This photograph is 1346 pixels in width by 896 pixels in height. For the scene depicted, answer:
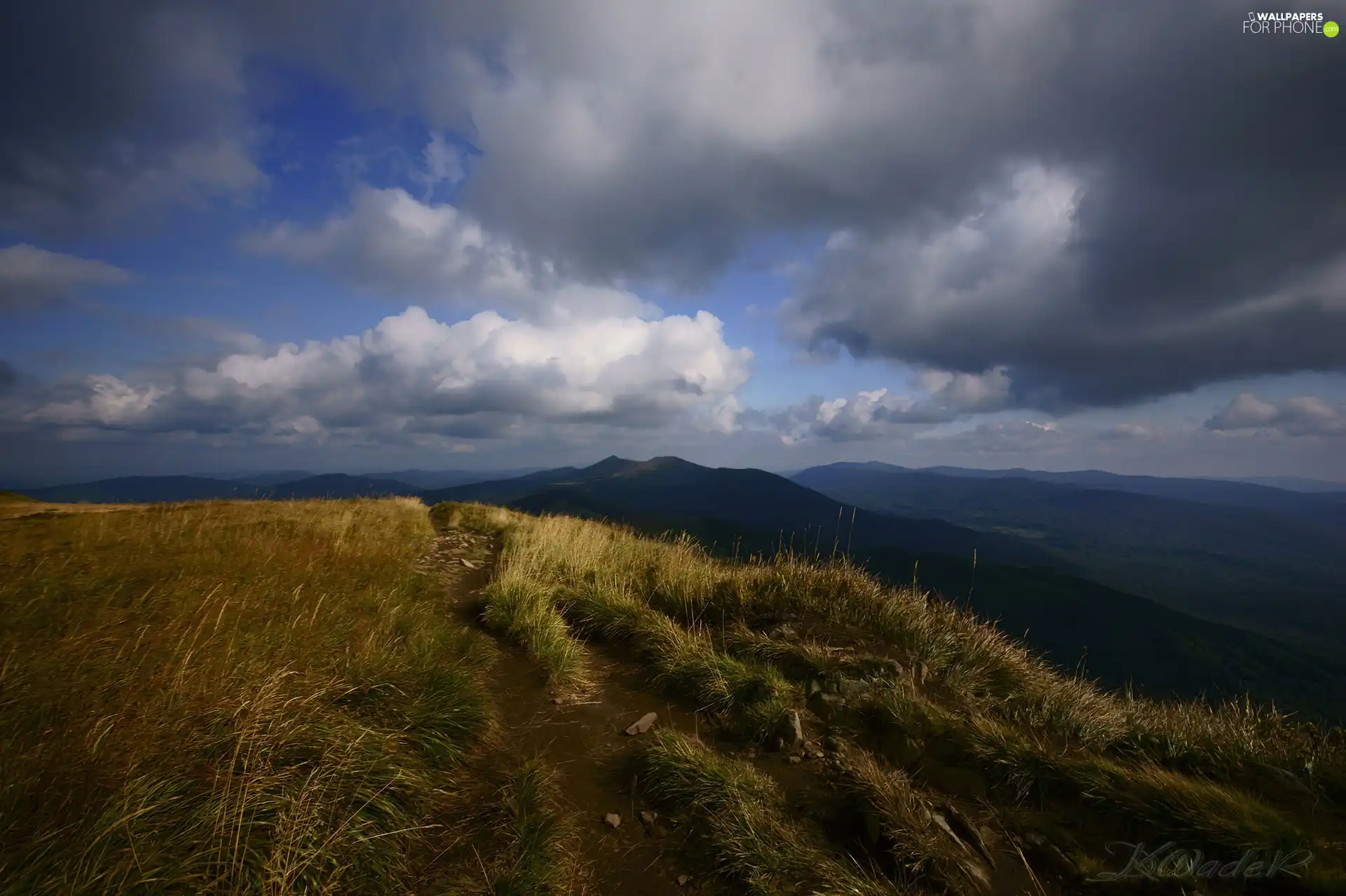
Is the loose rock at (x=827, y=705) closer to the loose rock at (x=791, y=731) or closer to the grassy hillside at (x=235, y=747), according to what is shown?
the loose rock at (x=791, y=731)

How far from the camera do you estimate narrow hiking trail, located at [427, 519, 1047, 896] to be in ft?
12.6

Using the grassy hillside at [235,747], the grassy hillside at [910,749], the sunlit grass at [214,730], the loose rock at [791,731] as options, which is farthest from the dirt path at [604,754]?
the loose rock at [791,731]

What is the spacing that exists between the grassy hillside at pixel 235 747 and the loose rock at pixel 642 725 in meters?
1.31

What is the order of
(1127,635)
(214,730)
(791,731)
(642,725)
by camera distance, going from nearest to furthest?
(214,730)
(791,731)
(642,725)
(1127,635)

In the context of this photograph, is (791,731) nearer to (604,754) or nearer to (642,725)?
(642,725)

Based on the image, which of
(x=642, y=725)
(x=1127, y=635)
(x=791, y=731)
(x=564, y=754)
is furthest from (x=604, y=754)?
(x=1127, y=635)

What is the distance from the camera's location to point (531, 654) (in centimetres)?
747

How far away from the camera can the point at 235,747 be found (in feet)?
11.5

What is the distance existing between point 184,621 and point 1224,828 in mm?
9008

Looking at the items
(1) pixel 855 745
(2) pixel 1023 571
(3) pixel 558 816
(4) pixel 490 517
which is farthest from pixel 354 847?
(2) pixel 1023 571

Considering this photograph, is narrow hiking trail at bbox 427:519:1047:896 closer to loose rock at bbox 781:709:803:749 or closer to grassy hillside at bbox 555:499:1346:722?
loose rock at bbox 781:709:803:749

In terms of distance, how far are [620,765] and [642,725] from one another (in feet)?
2.24

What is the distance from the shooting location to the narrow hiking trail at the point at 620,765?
3.85 meters

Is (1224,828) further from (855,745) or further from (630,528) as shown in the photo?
(630,528)
